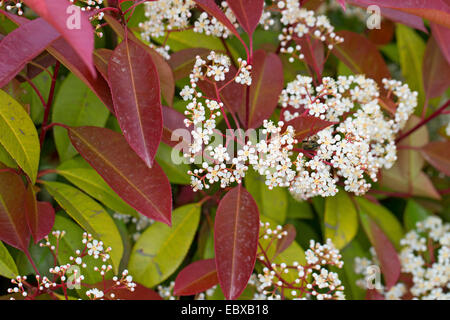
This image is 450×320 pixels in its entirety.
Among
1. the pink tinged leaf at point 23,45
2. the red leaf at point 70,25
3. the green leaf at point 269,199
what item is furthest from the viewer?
the green leaf at point 269,199

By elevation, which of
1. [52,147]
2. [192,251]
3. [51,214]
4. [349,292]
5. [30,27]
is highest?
[30,27]

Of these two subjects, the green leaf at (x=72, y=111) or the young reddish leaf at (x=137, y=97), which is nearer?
the young reddish leaf at (x=137, y=97)

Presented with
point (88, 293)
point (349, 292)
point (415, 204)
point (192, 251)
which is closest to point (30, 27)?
point (88, 293)

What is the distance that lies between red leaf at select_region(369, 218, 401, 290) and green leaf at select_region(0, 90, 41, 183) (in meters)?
0.77

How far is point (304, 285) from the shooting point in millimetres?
919

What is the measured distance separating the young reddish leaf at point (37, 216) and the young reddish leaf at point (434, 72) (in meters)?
0.96

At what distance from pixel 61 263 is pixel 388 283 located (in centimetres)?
72

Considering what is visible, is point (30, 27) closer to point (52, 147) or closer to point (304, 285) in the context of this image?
point (52, 147)

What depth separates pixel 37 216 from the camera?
81cm

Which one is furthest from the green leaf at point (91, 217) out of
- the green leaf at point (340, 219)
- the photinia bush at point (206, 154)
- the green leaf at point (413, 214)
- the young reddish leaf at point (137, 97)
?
the green leaf at point (413, 214)

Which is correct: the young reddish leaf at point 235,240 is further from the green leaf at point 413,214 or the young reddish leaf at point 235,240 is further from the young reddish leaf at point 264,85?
the green leaf at point 413,214

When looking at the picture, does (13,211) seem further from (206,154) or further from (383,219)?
(383,219)

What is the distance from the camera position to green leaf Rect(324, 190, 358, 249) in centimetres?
103

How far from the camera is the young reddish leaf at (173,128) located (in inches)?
31.6
